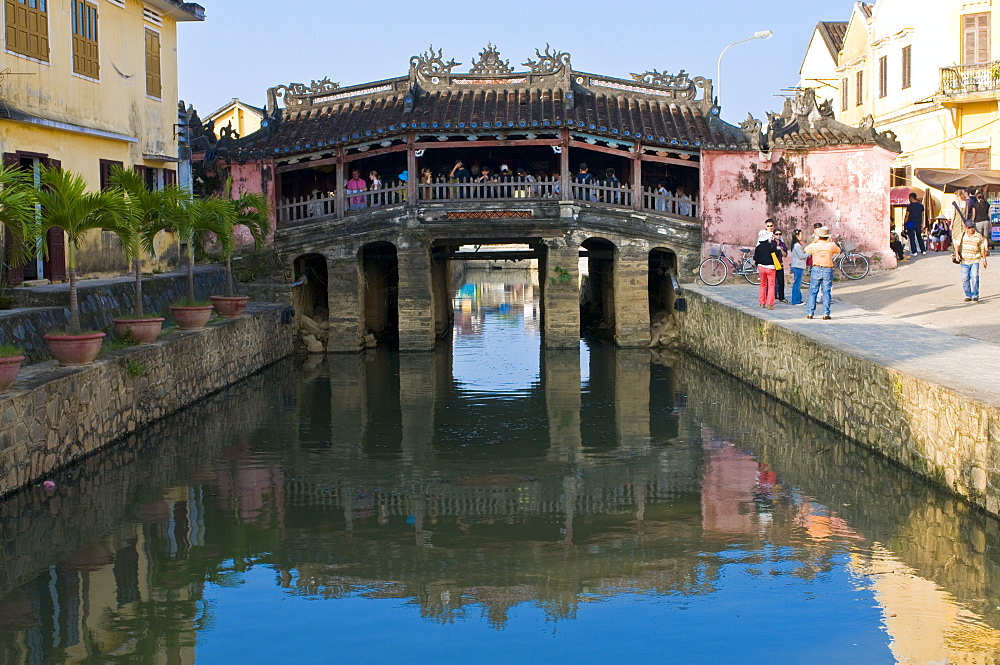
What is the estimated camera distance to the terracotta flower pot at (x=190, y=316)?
18938 mm

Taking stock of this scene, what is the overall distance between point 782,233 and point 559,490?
1544 cm

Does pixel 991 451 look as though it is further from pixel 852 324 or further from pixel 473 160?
pixel 473 160

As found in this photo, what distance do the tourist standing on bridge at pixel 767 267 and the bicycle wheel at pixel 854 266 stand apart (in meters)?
5.38

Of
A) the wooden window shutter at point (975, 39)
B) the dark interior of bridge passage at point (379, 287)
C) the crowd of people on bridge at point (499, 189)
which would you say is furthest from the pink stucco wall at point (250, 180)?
the wooden window shutter at point (975, 39)

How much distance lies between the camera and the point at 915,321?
58.5 feet

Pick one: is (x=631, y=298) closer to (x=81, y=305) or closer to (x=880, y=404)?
(x=81, y=305)

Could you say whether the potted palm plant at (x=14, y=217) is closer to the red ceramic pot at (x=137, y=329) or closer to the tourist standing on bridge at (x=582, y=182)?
the red ceramic pot at (x=137, y=329)

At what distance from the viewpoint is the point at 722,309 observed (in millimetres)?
21906

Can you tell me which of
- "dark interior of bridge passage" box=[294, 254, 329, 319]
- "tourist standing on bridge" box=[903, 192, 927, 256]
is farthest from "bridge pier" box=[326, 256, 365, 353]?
"tourist standing on bridge" box=[903, 192, 927, 256]

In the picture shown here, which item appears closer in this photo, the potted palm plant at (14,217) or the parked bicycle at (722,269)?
the potted palm plant at (14,217)

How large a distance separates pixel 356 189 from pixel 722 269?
8482 millimetres

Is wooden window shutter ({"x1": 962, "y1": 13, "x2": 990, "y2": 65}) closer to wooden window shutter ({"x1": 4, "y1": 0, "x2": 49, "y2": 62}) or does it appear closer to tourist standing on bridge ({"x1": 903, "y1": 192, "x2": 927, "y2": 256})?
tourist standing on bridge ({"x1": 903, "y1": 192, "x2": 927, "y2": 256})

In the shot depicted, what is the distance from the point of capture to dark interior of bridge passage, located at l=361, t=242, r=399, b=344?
28302 mm

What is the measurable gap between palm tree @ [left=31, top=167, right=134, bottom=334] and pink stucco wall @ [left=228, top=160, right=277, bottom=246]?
12198 mm
